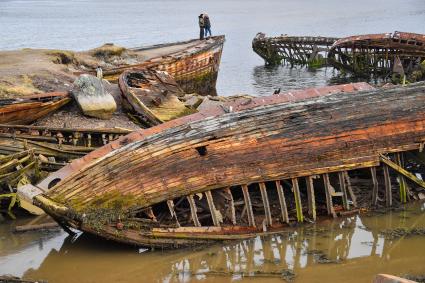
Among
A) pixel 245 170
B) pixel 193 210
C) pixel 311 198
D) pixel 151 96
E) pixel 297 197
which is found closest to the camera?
pixel 193 210

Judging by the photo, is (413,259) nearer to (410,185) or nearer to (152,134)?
(410,185)

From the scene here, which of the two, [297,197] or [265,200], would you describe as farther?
[297,197]

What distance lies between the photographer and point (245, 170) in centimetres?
1119

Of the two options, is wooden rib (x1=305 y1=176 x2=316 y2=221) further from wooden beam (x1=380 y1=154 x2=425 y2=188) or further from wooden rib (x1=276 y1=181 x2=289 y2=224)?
wooden beam (x1=380 y1=154 x2=425 y2=188)

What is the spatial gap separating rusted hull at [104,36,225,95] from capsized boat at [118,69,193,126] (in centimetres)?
352

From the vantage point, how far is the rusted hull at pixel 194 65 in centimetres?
2555

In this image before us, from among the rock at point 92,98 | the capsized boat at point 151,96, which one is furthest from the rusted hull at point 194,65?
the rock at point 92,98

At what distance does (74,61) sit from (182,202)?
16673 millimetres

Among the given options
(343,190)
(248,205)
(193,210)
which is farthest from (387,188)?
(193,210)

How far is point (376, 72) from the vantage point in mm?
31266

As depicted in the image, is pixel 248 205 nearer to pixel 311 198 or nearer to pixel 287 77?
pixel 311 198

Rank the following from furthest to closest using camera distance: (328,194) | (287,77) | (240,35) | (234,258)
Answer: (240,35), (287,77), (328,194), (234,258)

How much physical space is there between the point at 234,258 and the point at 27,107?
27.0 ft

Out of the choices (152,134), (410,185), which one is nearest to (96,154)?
(152,134)
